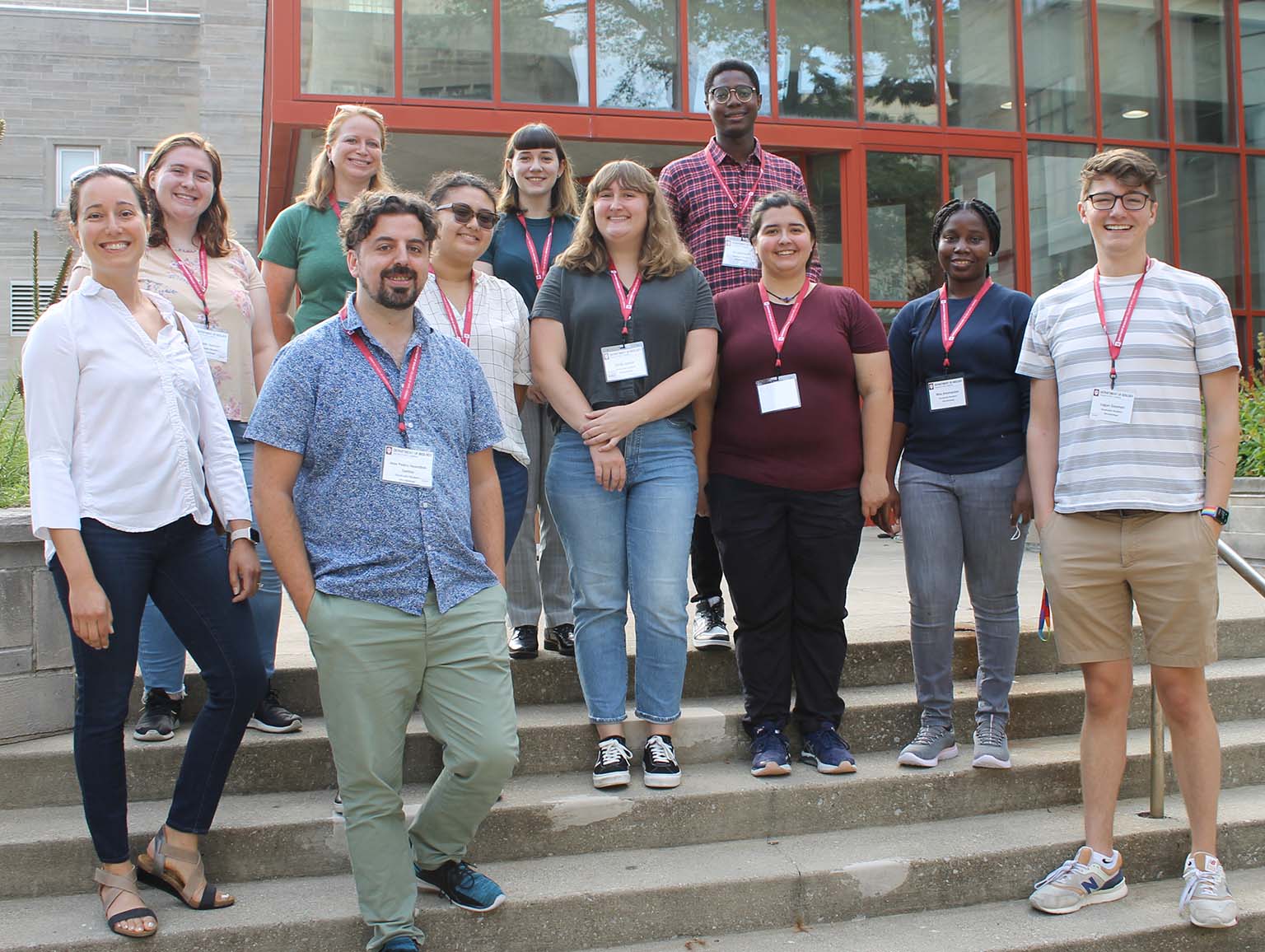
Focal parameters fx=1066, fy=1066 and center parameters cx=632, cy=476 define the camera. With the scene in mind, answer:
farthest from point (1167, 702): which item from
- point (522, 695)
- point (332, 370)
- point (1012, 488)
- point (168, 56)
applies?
point (168, 56)

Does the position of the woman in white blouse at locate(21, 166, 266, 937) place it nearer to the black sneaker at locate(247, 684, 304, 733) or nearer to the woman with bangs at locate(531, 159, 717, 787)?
the black sneaker at locate(247, 684, 304, 733)

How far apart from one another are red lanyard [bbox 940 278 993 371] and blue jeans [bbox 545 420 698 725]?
3.20ft

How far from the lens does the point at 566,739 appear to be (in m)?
3.66

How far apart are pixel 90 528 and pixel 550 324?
1516 mm

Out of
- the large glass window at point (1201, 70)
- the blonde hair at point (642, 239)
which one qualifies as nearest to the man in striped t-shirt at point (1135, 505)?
the blonde hair at point (642, 239)

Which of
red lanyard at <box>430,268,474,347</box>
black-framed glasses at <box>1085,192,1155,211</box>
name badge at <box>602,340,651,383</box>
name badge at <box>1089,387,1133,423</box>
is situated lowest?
Result: name badge at <box>1089,387,1133,423</box>

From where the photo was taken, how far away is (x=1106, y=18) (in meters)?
10.8

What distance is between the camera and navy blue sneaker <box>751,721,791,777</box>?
3531 millimetres

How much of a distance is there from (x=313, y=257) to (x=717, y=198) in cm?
158

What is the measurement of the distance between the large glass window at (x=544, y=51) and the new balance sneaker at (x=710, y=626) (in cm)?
615

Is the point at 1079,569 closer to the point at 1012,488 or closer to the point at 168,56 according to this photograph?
the point at 1012,488

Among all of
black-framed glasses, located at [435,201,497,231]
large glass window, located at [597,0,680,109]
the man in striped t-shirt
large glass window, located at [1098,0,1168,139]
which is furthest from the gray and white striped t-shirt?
large glass window, located at [1098,0,1168,139]

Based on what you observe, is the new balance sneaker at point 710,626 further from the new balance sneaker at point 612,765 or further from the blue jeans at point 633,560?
the new balance sneaker at point 612,765

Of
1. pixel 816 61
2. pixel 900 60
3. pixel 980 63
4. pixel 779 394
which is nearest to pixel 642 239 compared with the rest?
pixel 779 394
